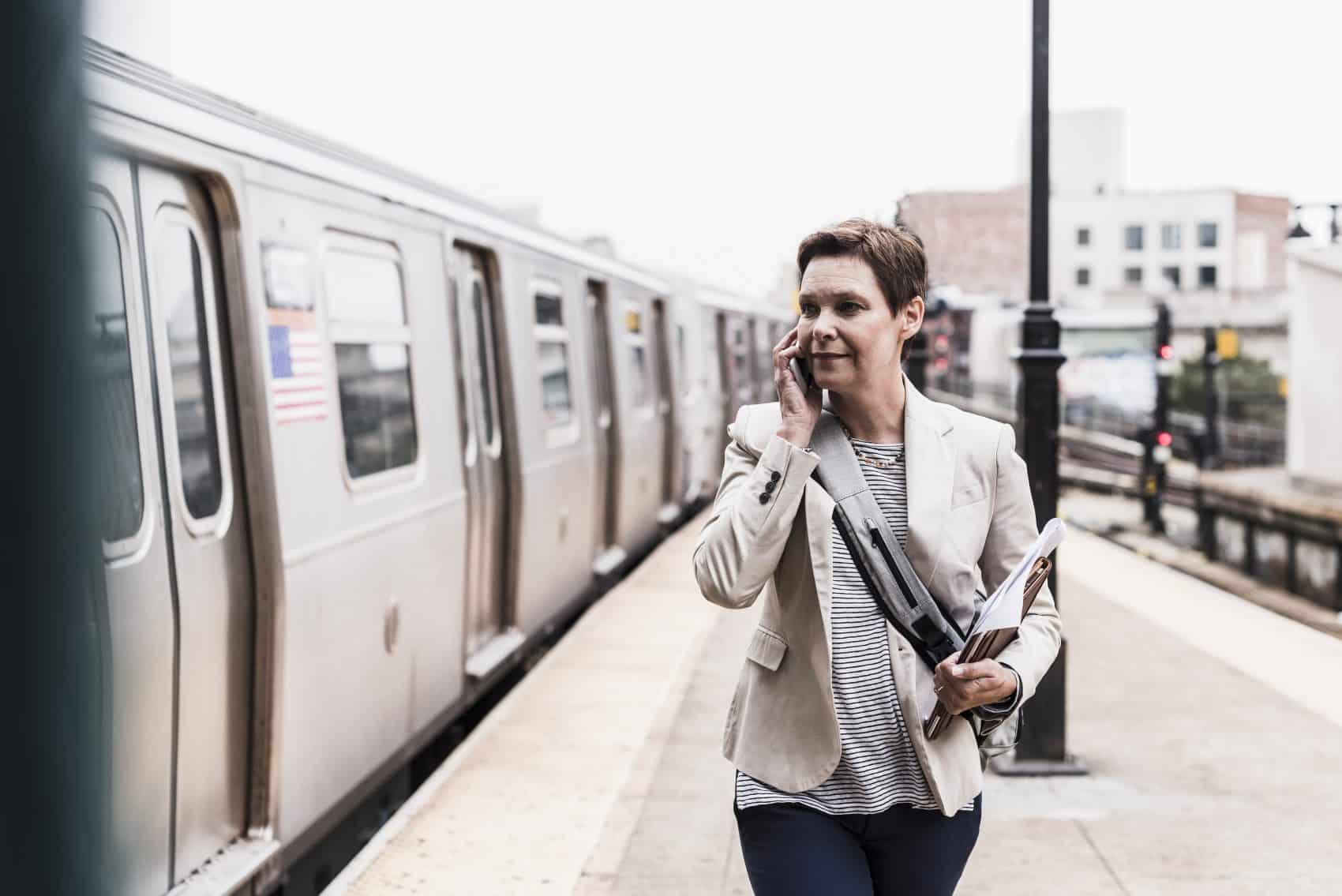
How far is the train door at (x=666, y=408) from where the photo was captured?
1542 centimetres

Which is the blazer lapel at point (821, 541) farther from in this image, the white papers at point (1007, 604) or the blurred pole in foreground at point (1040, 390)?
the blurred pole in foreground at point (1040, 390)

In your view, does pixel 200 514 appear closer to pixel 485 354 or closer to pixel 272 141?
pixel 272 141

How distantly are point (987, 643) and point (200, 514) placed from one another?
2.73 m

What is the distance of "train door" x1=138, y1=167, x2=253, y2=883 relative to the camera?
4.09 meters

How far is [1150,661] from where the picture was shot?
9.08 metres

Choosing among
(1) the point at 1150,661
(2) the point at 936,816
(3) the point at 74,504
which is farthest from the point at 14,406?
(1) the point at 1150,661

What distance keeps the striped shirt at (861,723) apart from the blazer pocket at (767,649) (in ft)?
0.30

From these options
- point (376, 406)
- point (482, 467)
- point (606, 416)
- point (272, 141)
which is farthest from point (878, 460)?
point (606, 416)

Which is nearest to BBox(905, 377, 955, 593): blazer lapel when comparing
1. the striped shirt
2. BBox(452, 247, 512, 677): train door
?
the striped shirt

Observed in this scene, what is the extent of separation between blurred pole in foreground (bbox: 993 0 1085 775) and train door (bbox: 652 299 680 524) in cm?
900

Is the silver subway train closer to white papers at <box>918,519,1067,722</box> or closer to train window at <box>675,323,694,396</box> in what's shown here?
white papers at <box>918,519,1067,722</box>

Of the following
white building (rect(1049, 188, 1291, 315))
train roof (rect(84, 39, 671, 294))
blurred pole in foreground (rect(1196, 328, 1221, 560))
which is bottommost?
blurred pole in foreground (rect(1196, 328, 1221, 560))

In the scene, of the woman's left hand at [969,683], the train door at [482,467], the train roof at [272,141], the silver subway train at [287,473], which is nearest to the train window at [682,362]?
the silver subway train at [287,473]

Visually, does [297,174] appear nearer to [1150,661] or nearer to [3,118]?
[3,118]
